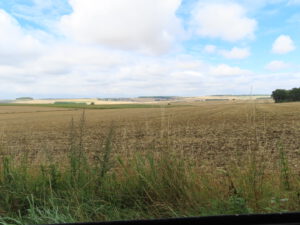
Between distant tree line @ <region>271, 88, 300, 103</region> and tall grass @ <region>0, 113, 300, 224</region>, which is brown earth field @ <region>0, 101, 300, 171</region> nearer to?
tall grass @ <region>0, 113, 300, 224</region>

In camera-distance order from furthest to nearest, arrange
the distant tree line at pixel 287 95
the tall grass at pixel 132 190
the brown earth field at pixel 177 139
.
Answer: the distant tree line at pixel 287 95, the brown earth field at pixel 177 139, the tall grass at pixel 132 190

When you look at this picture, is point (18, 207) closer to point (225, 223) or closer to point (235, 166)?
point (225, 223)

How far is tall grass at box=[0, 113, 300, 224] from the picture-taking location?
272cm

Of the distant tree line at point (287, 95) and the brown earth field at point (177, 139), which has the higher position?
the distant tree line at point (287, 95)

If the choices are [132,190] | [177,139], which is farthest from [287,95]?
[132,190]

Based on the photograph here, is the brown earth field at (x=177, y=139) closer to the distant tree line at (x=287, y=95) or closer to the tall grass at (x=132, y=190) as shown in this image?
the tall grass at (x=132, y=190)

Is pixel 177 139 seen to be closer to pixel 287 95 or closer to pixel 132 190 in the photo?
pixel 132 190

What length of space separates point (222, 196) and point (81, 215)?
1607 mm

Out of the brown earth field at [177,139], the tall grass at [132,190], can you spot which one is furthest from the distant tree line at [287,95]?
the tall grass at [132,190]

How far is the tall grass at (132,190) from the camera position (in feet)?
8.91

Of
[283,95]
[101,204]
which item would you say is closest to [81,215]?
[101,204]

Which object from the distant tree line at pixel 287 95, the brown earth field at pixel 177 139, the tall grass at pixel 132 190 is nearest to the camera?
the tall grass at pixel 132 190

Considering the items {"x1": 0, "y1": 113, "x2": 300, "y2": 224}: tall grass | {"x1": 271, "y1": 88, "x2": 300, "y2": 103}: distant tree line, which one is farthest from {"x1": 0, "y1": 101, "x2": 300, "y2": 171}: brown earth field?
{"x1": 271, "y1": 88, "x2": 300, "y2": 103}: distant tree line

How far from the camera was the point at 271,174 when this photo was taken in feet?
12.4
